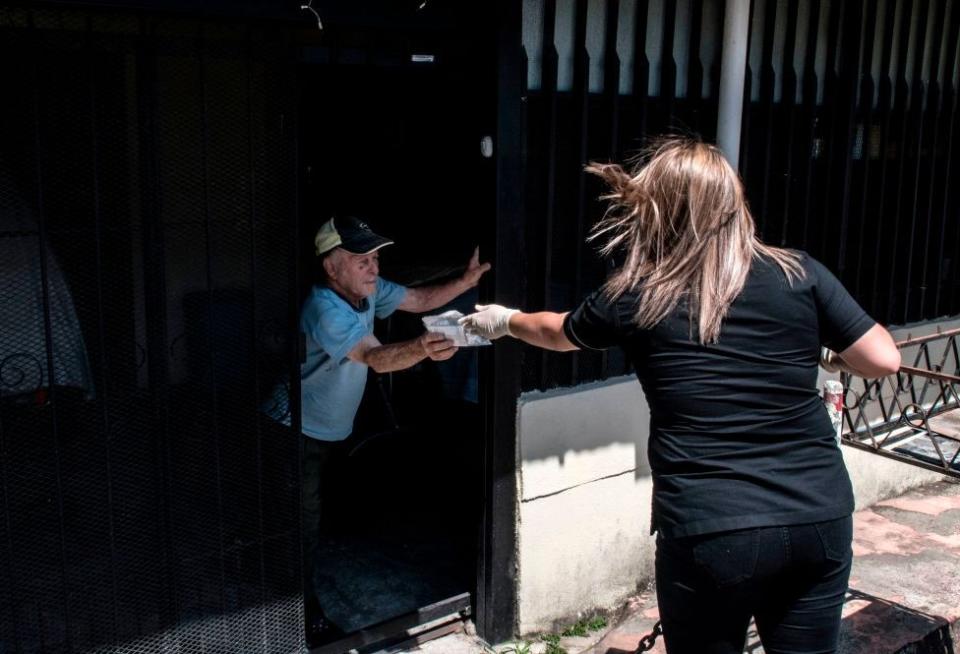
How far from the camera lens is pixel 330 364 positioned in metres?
4.04

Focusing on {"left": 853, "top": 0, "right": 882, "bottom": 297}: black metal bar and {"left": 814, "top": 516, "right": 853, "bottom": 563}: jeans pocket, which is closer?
{"left": 814, "top": 516, "right": 853, "bottom": 563}: jeans pocket

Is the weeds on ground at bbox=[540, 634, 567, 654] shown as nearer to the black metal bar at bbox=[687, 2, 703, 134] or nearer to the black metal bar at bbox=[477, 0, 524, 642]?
the black metal bar at bbox=[477, 0, 524, 642]

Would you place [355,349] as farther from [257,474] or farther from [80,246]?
[80,246]

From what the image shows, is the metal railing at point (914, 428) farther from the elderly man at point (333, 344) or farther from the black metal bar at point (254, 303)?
the black metal bar at point (254, 303)

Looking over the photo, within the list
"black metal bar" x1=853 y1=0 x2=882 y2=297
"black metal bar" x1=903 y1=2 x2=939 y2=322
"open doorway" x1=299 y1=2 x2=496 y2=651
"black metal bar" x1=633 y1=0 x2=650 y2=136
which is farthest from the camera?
"black metal bar" x1=903 y1=2 x2=939 y2=322

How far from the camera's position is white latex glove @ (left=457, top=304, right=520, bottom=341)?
10.6 ft

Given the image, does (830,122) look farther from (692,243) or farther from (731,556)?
(731,556)

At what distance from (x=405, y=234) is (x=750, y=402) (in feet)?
8.83

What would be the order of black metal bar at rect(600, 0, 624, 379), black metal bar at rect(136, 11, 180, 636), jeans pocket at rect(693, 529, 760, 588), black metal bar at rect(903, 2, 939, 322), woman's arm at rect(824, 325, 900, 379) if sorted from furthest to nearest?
1. black metal bar at rect(903, 2, 939, 322)
2. black metal bar at rect(600, 0, 624, 379)
3. black metal bar at rect(136, 11, 180, 636)
4. woman's arm at rect(824, 325, 900, 379)
5. jeans pocket at rect(693, 529, 760, 588)

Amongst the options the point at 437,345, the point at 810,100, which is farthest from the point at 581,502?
the point at 810,100

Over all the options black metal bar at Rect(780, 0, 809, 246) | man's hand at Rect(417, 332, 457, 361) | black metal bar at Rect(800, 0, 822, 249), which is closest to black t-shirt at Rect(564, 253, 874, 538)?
man's hand at Rect(417, 332, 457, 361)

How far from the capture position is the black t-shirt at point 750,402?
2.62 meters

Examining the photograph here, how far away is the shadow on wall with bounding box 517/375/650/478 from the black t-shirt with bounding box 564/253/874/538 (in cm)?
155

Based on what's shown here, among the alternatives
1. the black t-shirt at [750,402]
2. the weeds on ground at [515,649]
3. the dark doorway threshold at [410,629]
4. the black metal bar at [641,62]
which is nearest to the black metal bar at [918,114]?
the black metal bar at [641,62]
